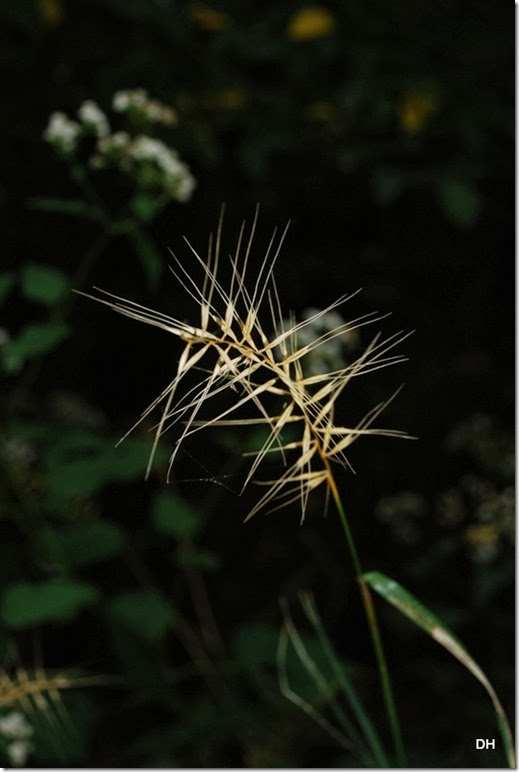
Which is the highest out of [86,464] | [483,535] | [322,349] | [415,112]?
[415,112]

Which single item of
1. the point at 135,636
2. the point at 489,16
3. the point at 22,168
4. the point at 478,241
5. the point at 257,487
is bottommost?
the point at 135,636

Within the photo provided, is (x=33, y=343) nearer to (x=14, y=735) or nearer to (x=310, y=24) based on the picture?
(x=14, y=735)

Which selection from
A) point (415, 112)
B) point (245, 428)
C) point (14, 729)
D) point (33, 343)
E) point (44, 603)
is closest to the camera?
point (14, 729)

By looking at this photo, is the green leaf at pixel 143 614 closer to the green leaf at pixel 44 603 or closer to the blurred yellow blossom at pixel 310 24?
the green leaf at pixel 44 603

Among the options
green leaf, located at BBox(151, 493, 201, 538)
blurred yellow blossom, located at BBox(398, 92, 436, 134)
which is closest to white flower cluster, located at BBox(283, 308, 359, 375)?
green leaf, located at BBox(151, 493, 201, 538)

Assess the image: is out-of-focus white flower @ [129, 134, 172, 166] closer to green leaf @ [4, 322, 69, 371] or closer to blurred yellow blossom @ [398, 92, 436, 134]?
green leaf @ [4, 322, 69, 371]

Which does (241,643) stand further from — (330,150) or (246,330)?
(246,330)

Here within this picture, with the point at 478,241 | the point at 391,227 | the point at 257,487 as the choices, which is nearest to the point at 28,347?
the point at 257,487

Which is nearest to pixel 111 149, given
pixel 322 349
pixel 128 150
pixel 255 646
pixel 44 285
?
pixel 128 150
